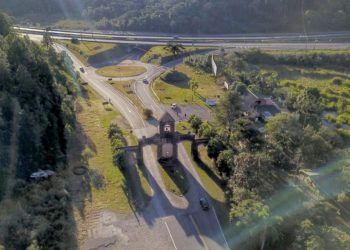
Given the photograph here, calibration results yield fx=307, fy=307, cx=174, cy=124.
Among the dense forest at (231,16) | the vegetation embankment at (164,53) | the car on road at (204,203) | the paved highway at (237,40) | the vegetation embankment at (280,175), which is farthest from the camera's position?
the dense forest at (231,16)

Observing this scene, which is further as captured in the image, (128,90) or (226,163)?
(128,90)

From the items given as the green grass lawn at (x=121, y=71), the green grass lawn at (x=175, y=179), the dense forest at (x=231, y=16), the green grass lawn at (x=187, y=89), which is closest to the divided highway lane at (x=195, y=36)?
the dense forest at (x=231, y=16)

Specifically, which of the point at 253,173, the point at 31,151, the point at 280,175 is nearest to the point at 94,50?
the point at 31,151

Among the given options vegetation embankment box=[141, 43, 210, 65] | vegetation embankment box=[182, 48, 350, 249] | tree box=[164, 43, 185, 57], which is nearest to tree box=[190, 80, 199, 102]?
vegetation embankment box=[182, 48, 350, 249]

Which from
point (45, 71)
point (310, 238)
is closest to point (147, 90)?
point (45, 71)

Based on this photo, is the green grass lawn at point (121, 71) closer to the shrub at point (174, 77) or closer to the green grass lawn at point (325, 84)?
the shrub at point (174, 77)

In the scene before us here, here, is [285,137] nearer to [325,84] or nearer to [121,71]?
[325,84]

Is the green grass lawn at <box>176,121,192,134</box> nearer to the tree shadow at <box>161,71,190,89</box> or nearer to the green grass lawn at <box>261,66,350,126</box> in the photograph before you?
the tree shadow at <box>161,71,190,89</box>
